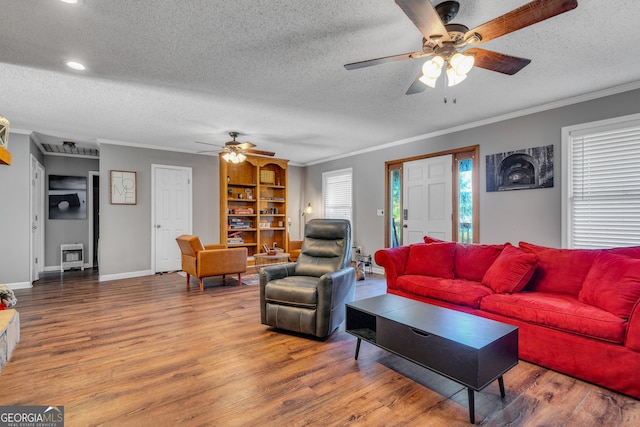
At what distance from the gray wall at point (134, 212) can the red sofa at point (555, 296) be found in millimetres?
4781

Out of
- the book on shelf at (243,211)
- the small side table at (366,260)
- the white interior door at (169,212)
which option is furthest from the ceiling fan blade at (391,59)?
the book on shelf at (243,211)

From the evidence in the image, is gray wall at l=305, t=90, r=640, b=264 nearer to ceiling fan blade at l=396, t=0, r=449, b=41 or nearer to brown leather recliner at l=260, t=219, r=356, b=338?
brown leather recliner at l=260, t=219, r=356, b=338

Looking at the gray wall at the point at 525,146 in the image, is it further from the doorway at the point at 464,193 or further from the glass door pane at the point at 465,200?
the glass door pane at the point at 465,200

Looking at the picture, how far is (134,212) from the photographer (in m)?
5.81

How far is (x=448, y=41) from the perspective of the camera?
6.34 ft

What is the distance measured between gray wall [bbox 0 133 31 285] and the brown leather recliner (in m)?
4.41

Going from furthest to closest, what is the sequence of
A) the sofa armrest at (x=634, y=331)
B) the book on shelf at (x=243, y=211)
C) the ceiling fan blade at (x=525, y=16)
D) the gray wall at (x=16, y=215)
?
the book on shelf at (x=243, y=211) < the gray wall at (x=16, y=215) < the sofa armrest at (x=634, y=331) < the ceiling fan blade at (x=525, y=16)

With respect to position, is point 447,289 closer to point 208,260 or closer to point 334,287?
point 334,287

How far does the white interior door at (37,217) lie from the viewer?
16.9 ft

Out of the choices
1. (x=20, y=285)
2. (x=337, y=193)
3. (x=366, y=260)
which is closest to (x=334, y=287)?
(x=366, y=260)

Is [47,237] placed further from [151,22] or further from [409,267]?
[409,267]

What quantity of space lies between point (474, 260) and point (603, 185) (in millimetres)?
1705

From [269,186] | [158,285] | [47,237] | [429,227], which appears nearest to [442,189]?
[429,227]

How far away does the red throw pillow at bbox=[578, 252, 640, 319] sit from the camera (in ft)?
6.73
